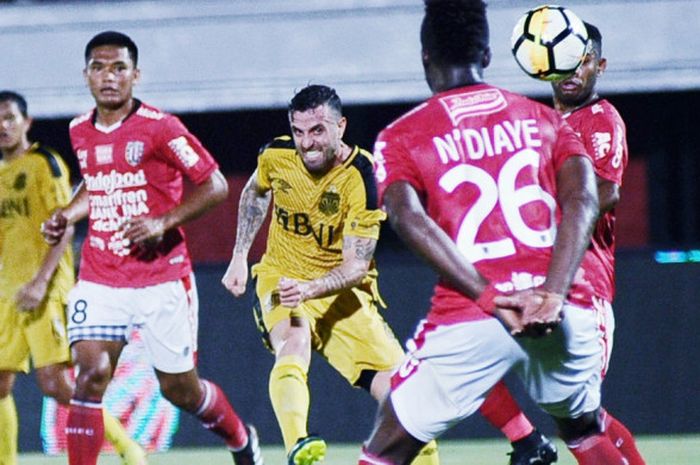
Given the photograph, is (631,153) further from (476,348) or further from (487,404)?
(476,348)

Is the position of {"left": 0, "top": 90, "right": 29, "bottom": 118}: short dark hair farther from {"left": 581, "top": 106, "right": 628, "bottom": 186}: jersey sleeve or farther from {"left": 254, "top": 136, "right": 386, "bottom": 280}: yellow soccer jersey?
{"left": 581, "top": 106, "right": 628, "bottom": 186}: jersey sleeve

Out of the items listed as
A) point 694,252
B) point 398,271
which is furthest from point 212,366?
point 694,252

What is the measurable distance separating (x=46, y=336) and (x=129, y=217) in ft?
4.19

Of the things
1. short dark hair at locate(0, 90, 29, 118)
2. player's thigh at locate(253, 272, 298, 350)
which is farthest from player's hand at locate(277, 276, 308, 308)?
short dark hair at locate(0, 90, 29, 118)

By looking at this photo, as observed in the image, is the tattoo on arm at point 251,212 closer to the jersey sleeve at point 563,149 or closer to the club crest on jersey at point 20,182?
the club crest on jersey at point 20,182

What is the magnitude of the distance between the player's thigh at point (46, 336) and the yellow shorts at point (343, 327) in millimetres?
1267

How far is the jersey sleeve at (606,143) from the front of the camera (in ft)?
19.5

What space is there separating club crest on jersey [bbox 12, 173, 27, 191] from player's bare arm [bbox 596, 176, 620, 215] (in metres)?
3.42

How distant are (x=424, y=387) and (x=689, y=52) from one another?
10.8m

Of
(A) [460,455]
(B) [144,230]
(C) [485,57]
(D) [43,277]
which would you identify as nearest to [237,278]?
(B) [144,230]

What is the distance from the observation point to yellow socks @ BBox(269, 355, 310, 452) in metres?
6.53

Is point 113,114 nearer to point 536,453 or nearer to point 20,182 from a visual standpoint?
point 20,182

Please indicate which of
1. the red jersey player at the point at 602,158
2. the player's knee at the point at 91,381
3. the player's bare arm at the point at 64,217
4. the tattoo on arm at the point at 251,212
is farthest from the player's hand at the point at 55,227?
the red jersey player at the point at 602,158

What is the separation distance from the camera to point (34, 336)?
780cm
